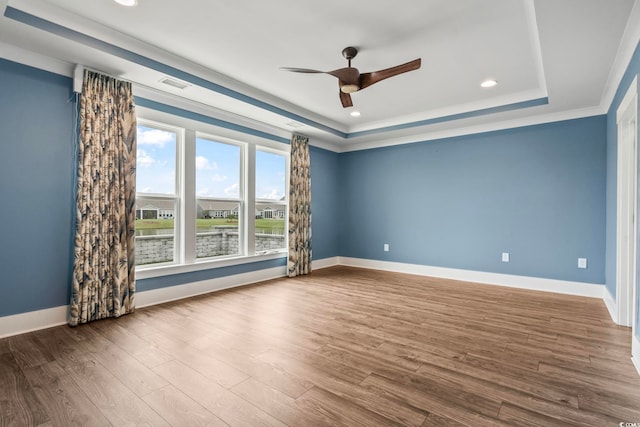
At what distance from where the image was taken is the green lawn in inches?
155

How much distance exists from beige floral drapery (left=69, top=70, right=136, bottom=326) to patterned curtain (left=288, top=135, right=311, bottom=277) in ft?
8.48

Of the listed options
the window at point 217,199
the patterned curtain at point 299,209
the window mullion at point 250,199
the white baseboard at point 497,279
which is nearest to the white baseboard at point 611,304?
the white baseboard at point 497,279

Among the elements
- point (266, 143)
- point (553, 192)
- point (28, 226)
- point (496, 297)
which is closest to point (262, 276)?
→ point (266, 143)

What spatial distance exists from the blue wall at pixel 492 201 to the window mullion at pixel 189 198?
3391 mm

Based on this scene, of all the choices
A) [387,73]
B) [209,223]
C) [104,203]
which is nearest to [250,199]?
[209,223]

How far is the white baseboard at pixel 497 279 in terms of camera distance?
14.1ft

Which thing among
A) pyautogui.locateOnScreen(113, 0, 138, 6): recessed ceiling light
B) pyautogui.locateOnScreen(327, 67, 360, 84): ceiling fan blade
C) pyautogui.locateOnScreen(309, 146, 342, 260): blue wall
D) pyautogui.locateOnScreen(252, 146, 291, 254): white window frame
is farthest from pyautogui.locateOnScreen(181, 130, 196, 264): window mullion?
pyautogui.locateOnScreen(309, 146, 342, 260): blue wall

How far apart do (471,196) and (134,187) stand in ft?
16.1

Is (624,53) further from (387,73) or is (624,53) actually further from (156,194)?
(156,194)

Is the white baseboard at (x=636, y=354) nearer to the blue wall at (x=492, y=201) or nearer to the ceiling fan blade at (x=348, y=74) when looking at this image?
the blue wall at (x=492, y=201)

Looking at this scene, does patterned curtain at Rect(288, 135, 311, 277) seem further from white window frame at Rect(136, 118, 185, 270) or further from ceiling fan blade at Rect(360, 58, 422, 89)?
ceiling fan blade at Rect(360, 58, 422, 89)

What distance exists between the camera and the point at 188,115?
4188mm

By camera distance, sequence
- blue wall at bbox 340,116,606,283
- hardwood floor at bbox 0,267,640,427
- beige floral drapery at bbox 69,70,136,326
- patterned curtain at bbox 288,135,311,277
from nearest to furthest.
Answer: hardwood floor at bbox 0,267,640,427, beige floral drapery at bbox 69,70,136,326, blue wall at bbox 340,116,606,283, patterned curtain at bbox 288,135,311,277

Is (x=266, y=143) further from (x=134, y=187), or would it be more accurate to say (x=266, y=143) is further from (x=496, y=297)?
(x=496, y=297)
